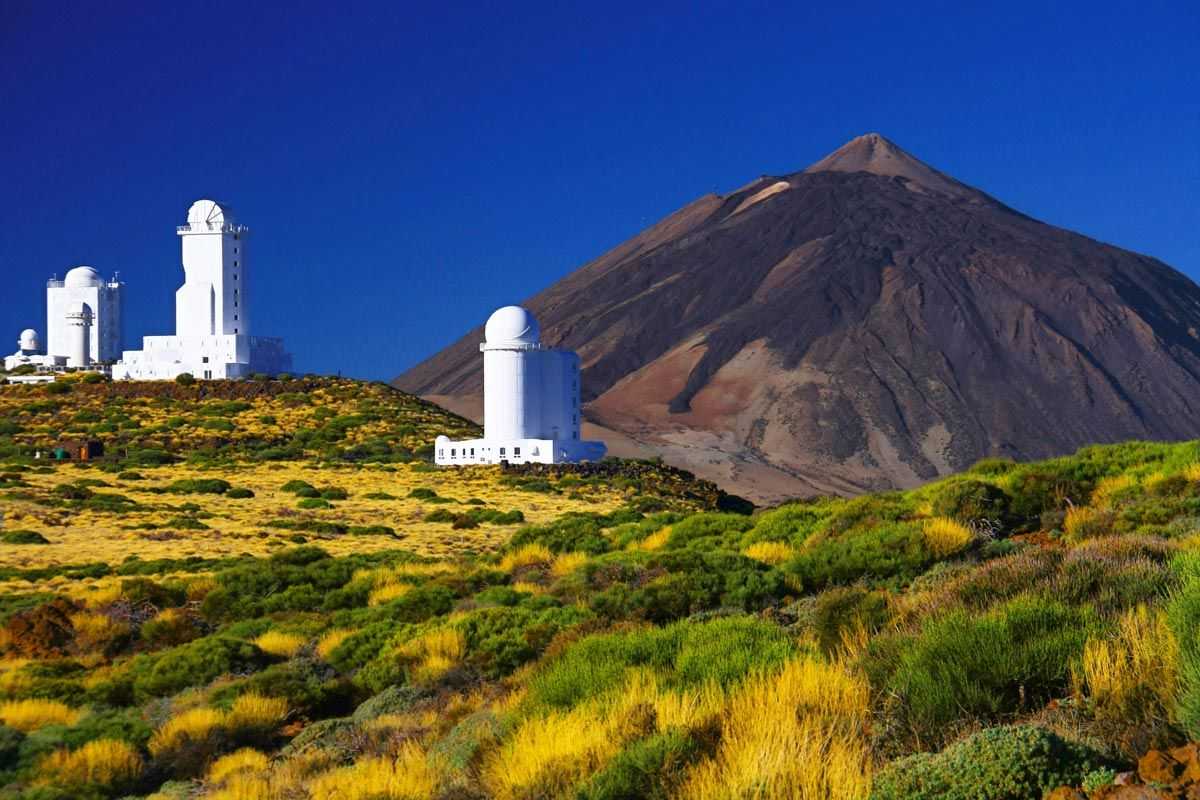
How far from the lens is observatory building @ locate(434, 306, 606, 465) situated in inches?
1940

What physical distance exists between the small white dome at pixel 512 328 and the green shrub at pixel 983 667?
4404 cm

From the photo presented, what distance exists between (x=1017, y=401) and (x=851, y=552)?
88.8 metres

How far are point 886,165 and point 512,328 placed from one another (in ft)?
→ 366

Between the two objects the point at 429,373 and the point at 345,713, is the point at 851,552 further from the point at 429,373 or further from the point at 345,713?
the point at 429,373

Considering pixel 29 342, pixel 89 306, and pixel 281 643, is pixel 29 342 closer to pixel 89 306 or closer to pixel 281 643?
pixel 89 306

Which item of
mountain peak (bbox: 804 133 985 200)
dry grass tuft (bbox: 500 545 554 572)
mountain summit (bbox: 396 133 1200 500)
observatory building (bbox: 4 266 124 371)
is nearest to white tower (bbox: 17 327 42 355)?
observatory building (bbox: 4 266 124 371)

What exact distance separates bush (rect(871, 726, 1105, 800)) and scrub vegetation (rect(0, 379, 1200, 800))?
0.5 inches

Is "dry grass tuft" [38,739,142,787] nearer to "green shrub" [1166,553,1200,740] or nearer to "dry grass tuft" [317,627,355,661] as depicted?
"dry grass tuft" [317,627,355,661]

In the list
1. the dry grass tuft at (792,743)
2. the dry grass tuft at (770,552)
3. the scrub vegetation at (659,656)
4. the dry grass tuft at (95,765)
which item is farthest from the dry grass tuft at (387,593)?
the dry grass tuft at (792,743)

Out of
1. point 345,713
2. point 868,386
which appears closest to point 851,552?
point 345,713

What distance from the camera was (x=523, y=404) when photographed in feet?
165

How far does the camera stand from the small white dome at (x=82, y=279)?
66.9 m

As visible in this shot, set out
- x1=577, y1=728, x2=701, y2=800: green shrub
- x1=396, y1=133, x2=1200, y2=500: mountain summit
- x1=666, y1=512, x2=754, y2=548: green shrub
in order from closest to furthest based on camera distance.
Answer: x1=577, y1=728, x2=701, y2=800: green shrub, x1=666, y1=512, x2=754, y2=548: green shrub, x1=396, y1=133, x2=1200, y2=500: mountain summit

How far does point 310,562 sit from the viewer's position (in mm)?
22688
